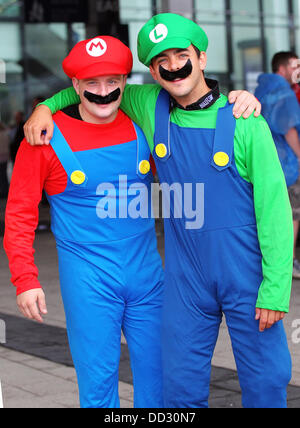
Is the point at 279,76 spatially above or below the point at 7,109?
→ below

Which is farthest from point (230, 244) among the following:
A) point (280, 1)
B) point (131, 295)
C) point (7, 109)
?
point (280, 1)

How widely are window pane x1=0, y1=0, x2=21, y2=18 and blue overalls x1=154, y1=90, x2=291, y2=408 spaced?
2241 cm

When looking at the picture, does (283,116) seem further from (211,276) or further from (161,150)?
(211,276)

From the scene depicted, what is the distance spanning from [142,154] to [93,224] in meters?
0.33

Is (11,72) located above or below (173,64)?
above

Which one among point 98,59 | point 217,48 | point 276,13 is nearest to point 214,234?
point 98,59

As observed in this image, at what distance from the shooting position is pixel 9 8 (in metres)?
24.6

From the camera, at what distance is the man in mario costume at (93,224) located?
3293 millimetres

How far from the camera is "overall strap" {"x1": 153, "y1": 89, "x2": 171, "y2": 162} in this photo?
317 cm

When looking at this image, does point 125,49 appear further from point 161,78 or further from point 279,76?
point 279,76
